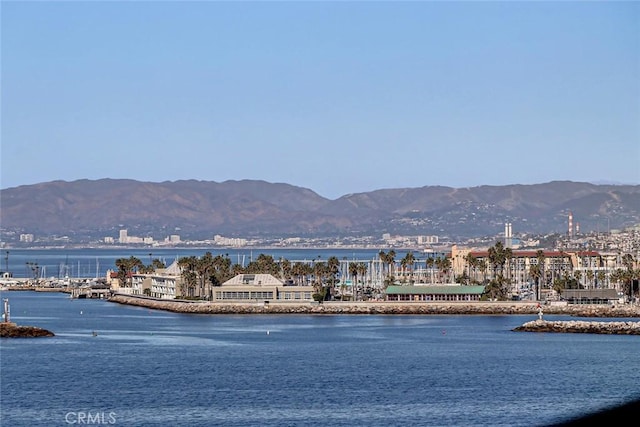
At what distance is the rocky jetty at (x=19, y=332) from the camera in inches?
2798

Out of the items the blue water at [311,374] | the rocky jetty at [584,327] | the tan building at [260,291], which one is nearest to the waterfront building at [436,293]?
the tan building at [260,291]

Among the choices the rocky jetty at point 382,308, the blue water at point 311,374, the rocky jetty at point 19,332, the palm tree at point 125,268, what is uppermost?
the palm tree at point 125,268

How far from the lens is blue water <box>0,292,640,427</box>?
42.1 m

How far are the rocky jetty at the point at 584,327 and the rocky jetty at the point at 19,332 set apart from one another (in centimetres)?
2970

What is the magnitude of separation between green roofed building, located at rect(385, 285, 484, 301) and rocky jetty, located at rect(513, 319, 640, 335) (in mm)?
19895

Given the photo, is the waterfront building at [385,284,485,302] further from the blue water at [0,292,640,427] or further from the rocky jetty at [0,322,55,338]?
the rocky jetty at [0,322,55,338]

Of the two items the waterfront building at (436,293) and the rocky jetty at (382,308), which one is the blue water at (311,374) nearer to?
the rocky jetty at (382,308)

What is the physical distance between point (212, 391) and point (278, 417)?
696cm

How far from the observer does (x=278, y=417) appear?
41250 millimetres

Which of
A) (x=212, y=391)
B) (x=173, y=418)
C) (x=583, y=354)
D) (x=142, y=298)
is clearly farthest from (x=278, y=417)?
(x=142, y=298)

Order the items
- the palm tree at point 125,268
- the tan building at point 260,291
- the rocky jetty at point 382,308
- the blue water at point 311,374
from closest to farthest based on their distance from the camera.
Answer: the blue water at point 311,374
the rocky jetty at point 382,308
the tan building at point 260,291
the palm tree at point 125,268

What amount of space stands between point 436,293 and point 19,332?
37865mm

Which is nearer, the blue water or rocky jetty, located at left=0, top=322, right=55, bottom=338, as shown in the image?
the blue water

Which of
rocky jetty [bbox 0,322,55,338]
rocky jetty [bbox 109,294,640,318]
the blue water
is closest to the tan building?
rocky jetty [bbox 109,294,640,318]
